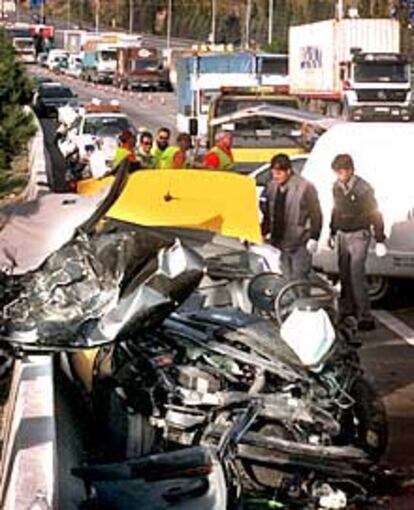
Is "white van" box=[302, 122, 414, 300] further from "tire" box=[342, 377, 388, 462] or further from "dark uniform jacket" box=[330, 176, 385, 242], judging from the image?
"tire" box=[342, 377, 388, 462]

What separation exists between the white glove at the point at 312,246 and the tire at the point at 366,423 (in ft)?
15.0

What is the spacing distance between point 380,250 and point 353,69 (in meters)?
30.5

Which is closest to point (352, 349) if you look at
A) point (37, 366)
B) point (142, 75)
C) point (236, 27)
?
point (37, 366)

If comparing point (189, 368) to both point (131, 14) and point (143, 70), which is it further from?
point (131, 14)

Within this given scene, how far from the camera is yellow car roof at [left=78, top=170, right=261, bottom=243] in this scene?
10.5 metres

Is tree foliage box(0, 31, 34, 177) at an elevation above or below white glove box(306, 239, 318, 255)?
above

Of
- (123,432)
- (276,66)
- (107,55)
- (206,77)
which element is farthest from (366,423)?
(107,55)

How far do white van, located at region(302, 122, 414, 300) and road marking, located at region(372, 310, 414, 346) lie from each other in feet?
1.43

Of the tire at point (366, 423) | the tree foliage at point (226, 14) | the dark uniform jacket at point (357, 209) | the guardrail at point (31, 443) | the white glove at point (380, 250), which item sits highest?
the tree foliage at point (226, 14)

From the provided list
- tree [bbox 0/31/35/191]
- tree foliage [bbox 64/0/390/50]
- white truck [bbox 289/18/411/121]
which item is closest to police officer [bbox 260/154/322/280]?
tree [bbox 0/31/35/191]

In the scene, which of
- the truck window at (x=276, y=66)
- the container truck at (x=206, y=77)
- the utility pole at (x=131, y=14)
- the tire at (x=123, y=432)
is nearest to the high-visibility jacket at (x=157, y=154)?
the tire at (x=123, y=432)

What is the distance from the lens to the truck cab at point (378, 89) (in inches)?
1693

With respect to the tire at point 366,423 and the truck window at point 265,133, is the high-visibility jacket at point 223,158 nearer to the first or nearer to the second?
the truck window at point 265,133

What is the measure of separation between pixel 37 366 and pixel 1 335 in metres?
0.38
